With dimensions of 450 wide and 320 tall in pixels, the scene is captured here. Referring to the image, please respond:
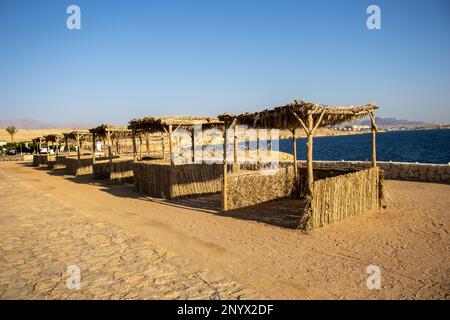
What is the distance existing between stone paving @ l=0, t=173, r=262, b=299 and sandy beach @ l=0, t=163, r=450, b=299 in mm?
111

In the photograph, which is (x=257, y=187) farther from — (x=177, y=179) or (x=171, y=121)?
(x=171, y=121)

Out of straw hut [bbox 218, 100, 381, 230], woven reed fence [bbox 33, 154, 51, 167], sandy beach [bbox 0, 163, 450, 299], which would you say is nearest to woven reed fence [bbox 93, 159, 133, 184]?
sandy beach [bbox 0, 163, 450, 299]

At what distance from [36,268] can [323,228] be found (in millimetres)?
6006

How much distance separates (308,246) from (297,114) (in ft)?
12.0

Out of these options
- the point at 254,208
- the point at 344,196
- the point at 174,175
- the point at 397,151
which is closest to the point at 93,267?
the point at 254,208

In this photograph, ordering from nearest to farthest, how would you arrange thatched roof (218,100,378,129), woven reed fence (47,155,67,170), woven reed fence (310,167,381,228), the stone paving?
the stone paving < woven reed fence (310,167,381,228) < thatched roof (218,100,378,129) < woven reed fence (47,155,67,170)

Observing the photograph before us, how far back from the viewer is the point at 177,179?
12.0m

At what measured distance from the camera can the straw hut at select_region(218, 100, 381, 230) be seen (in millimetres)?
7617

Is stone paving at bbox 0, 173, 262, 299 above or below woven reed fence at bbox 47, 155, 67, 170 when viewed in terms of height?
below

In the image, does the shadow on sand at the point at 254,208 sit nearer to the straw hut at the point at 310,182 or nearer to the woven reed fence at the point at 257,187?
the woven reed fence at the point at 257,187

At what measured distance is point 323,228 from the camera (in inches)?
298

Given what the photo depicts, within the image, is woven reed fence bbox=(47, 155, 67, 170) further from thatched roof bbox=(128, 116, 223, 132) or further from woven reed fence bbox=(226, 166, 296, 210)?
woven reed fence bbox=(226, 166, 296, 210)
